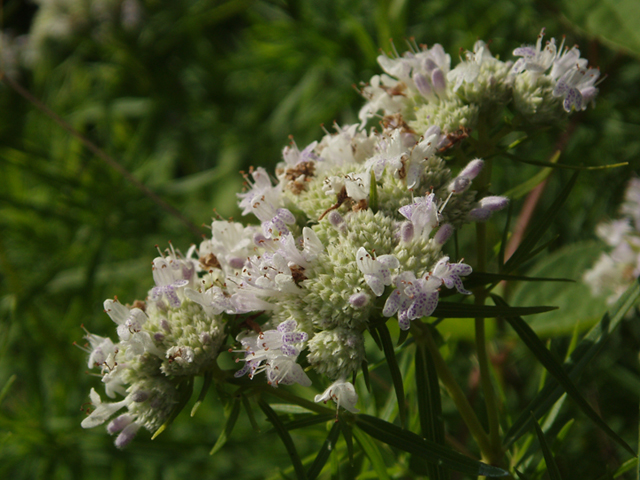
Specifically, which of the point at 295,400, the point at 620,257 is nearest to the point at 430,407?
the point at 295,400

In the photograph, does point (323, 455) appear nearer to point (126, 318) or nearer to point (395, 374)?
point (395, 374)

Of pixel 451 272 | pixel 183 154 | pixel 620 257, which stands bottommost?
pixel 620 257

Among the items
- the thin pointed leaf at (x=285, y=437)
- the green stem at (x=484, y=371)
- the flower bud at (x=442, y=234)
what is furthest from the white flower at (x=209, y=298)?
the green stem at (x=484, y=371)

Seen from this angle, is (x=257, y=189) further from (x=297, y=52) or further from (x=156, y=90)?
(x=156, y=90)

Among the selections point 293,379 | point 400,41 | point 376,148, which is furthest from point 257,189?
point 400,41

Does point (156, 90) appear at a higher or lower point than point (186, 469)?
higher

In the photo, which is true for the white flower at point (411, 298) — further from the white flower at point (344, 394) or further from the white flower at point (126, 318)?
the white flower at point (126, 318)

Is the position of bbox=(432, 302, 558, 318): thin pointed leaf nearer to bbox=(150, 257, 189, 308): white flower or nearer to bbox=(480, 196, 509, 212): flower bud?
bbox=(480, 196, 509, 212): flower bud
